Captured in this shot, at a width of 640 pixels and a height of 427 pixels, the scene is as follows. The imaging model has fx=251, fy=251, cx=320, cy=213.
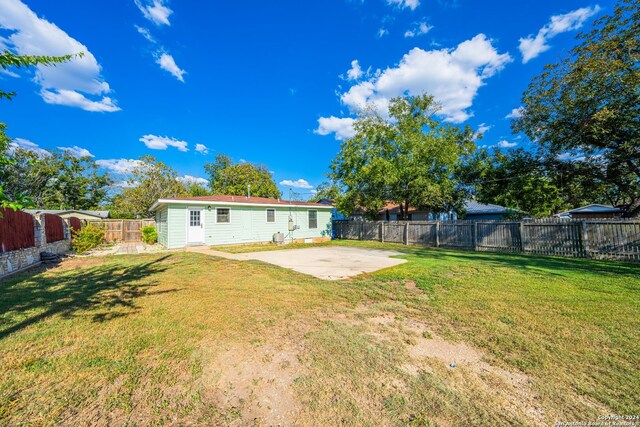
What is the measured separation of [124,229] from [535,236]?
23653 mm

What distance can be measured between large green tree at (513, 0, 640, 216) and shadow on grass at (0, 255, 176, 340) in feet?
52.9

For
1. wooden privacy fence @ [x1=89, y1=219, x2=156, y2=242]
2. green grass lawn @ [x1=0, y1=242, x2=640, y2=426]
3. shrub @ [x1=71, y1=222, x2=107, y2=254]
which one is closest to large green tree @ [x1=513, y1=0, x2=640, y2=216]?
green grass lawn @ [x1=0, y1=242, x2=640, y2=426]

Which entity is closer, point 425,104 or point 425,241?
point 425,241

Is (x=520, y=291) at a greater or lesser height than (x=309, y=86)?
lesser

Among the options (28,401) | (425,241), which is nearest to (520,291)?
(28,401)

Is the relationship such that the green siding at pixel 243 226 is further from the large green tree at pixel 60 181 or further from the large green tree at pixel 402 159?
the large green tree at pixel 60 181

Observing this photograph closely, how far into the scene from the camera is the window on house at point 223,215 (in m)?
13.2

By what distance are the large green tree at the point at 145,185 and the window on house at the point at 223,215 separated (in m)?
15.2

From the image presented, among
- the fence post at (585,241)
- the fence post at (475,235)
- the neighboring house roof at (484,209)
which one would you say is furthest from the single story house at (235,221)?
the neighboring house roof at (484,209)

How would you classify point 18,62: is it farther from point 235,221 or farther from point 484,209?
point 484,209

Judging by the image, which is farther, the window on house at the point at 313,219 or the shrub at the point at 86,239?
the window on house at the point at 313,219

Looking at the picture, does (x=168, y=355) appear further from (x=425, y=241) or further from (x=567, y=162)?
(x=567, y=162)

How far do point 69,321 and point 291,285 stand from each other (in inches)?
135

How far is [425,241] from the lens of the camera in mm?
13836
